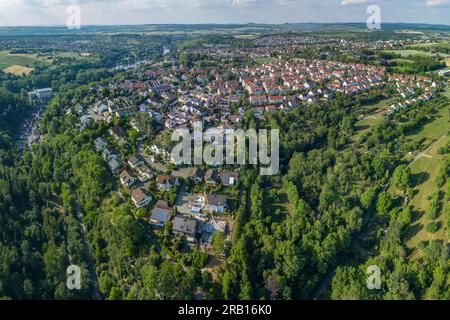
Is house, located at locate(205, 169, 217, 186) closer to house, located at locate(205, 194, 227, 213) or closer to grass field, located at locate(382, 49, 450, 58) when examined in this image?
house, located at locate(205, 194, 227, 213)

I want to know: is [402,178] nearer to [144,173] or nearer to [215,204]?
[215,204]

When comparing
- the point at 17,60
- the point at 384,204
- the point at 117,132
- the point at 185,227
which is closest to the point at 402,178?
the point at 384,204

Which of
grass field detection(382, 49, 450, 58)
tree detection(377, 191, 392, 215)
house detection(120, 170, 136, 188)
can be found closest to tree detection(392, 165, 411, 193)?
tree detection(377, 191, 392, 215)

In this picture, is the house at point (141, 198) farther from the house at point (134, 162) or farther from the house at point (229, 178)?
the house at point (229, 178)

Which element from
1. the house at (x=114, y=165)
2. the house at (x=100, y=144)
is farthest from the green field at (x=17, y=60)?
the house at (x=114, y=165)

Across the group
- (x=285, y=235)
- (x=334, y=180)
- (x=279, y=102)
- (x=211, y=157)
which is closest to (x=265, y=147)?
(x=211, y=157)
